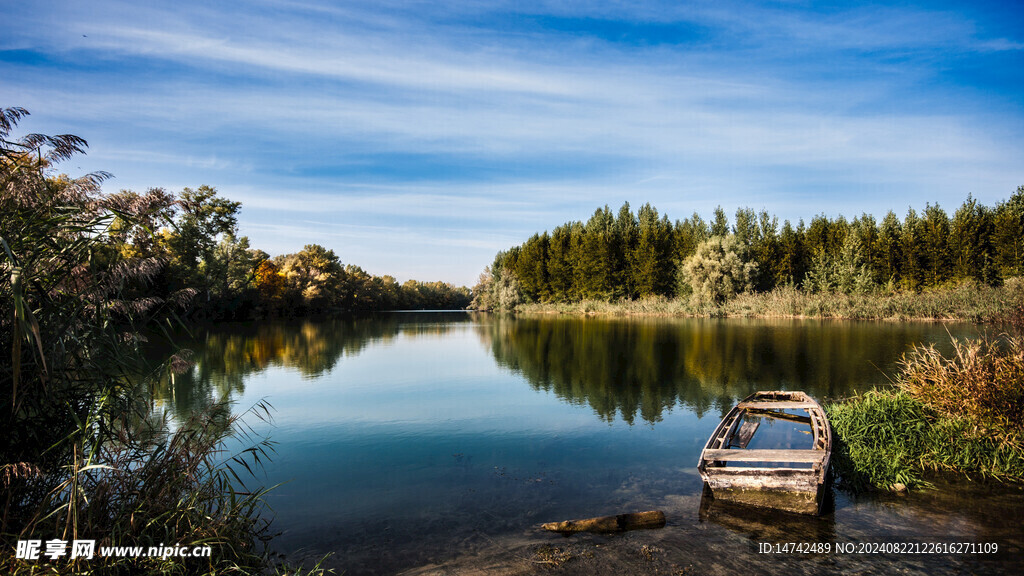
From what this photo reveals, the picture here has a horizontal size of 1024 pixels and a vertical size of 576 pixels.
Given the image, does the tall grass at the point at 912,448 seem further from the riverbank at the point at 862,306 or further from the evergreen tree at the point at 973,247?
the evergreen tree at the point at 973,247

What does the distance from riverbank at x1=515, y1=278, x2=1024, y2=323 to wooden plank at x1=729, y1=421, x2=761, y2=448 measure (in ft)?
87.5

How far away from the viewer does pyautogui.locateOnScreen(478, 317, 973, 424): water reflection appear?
48.9ft

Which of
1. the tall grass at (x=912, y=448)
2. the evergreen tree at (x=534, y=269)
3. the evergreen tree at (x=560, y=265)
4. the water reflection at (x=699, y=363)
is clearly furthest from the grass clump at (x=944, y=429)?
the evergreen tree at (x=534, y=269)

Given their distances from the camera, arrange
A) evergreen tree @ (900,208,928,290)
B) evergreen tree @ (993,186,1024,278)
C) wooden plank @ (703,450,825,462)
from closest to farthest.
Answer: wooden plank @ (703,450,825,462) → evergreen tree @ (993,186,1024,278) → evergreen tree @ (900,208,928,290)

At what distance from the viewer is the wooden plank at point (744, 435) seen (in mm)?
9953

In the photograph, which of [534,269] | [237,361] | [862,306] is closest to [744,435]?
[237,361]

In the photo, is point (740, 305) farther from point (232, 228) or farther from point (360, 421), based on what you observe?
point (232, 228)

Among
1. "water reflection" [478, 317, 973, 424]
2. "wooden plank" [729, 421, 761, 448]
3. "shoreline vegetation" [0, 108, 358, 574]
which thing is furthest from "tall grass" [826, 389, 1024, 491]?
"shoreline vegetation" [0, 108, 358, 574]

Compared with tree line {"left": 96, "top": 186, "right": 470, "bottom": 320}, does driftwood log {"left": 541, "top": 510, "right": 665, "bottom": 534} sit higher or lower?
lower

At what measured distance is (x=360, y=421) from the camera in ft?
41.8

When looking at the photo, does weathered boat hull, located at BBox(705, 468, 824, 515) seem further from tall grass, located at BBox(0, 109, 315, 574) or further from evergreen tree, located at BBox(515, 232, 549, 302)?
evergreen tree, located at BBox(515, 232, 549, 302)

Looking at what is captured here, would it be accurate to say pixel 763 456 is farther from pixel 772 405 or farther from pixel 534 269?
pixel 534 269

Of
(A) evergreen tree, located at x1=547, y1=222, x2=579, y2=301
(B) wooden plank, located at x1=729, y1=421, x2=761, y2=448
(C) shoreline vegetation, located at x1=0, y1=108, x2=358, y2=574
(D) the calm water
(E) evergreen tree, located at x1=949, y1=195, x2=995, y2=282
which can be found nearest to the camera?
(C) shoreline vegetation, located at x1=0, y1=108, x2=358, y2=574

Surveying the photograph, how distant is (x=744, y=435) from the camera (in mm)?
10305
